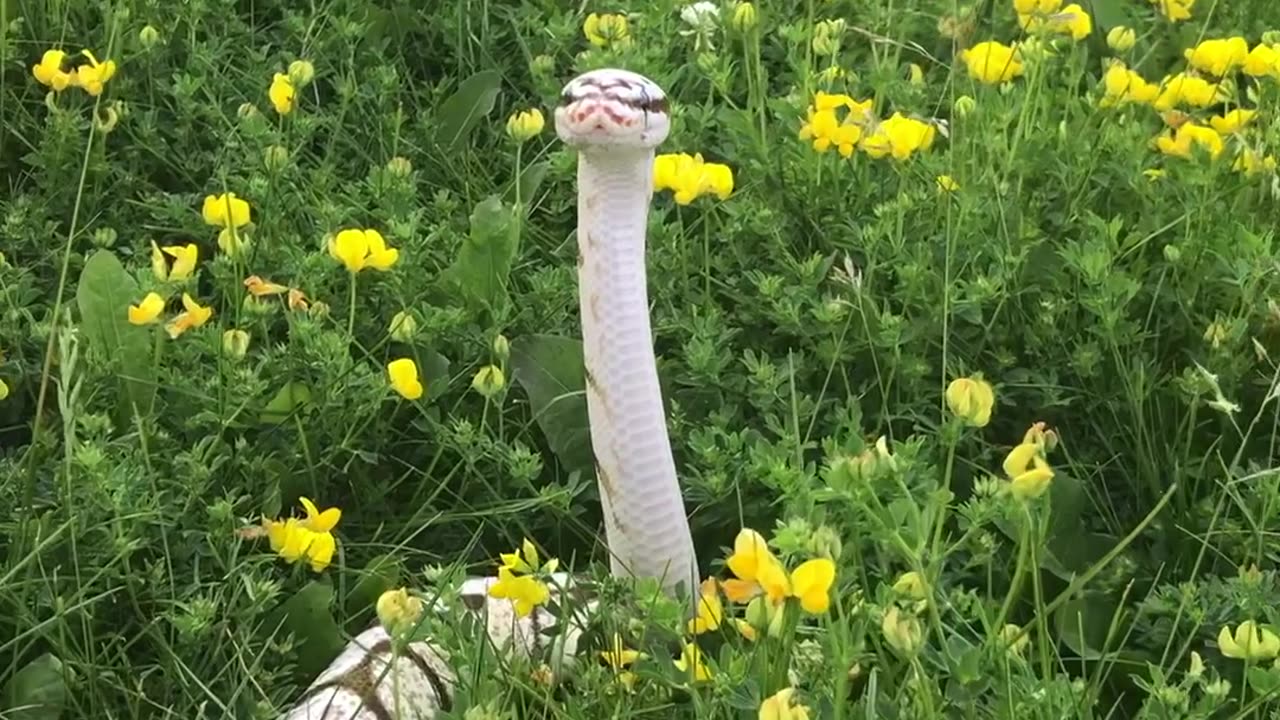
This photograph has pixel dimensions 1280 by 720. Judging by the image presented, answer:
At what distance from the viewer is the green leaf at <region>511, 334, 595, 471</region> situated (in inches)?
70.7

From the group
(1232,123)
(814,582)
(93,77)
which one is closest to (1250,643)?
(814,582)

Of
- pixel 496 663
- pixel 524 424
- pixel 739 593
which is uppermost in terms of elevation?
pixel 739 593

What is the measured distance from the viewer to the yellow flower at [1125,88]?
→ 2.04m

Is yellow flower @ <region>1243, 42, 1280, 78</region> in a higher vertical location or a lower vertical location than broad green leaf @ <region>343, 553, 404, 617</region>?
higher

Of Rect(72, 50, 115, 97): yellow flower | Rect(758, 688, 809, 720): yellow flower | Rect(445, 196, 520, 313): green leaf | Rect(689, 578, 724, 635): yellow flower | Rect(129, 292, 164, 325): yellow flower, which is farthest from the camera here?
Rect(72, 50, 115, 97): yellow flower

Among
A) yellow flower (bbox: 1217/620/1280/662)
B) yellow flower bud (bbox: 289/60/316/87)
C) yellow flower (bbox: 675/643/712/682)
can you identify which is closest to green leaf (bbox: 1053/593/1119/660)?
yellow flower (bbox: 1217/620/1280/662)

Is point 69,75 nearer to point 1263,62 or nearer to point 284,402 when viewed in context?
point 284,402

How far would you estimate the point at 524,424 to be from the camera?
1.84 m

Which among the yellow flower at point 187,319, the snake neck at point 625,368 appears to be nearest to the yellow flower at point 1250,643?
the snake neck at point 625,368

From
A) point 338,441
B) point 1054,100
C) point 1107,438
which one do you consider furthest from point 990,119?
point 338,441

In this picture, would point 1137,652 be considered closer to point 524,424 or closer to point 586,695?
point 586,695

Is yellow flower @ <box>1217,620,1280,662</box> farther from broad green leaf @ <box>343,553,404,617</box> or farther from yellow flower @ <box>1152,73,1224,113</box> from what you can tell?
yellow flower @ <box>1152,73,1224,113</box>

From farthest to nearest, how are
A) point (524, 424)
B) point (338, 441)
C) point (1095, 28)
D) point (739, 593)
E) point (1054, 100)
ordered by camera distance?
point (1095, 28)
point (1054, 100)
point (524, 424)
point (338, 441)
point (739, 593)

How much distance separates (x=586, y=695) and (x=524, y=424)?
1.88 ft
